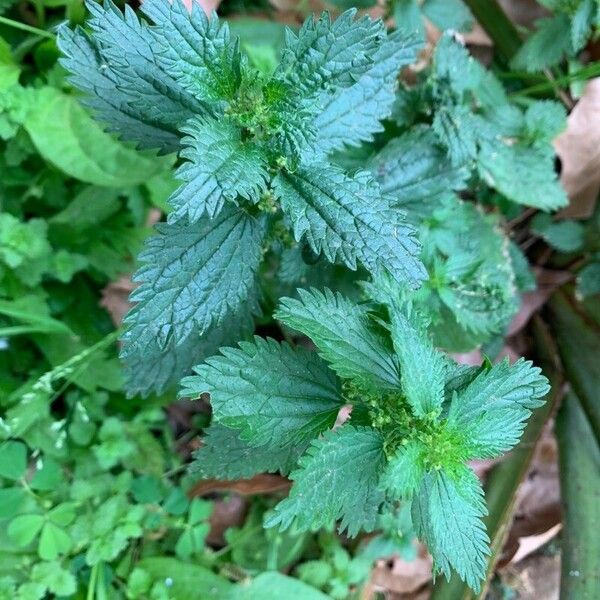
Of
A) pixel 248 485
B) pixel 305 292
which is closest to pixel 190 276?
pixel 305 292

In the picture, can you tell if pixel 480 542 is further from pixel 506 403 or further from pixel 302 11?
pixel 302 11

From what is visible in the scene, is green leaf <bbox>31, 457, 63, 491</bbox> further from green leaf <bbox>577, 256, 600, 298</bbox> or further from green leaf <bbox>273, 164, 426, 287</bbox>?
green leaf <bbox>577, 256, 600, 298</bbox>

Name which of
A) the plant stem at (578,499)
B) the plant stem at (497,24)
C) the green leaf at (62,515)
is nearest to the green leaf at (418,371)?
the plant stem at (578,499)

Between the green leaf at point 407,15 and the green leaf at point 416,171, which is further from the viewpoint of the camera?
the green leaf at point 407,15

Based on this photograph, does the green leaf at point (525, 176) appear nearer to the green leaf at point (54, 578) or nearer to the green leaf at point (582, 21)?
the green leaf at point (582, 21)

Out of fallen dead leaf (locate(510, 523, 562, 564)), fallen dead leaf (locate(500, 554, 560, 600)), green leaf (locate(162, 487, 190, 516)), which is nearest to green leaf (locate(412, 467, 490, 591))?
green leaf (locate(162, 487, 190, 516))

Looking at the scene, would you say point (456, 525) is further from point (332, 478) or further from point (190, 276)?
point (190, 276)

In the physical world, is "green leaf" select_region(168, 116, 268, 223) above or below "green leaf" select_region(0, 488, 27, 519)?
above
